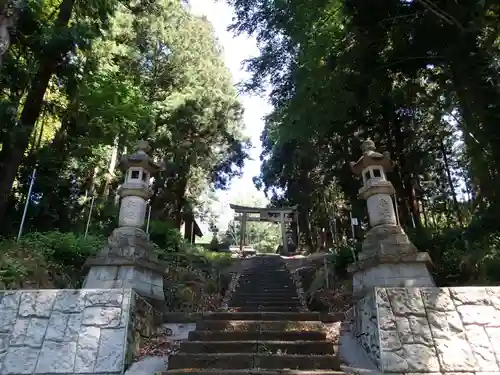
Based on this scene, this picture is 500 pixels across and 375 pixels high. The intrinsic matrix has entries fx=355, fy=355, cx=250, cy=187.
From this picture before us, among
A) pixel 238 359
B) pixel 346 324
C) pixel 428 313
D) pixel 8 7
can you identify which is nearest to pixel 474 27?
pixel 428 313

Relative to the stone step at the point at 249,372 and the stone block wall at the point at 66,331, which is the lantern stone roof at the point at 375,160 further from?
the stone block wall at the point at 66,331

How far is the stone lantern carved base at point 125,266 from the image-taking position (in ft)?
18.5

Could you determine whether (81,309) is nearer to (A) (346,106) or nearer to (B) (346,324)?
(B) (346,324)

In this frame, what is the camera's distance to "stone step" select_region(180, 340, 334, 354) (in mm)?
4305

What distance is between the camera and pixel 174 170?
1424cm

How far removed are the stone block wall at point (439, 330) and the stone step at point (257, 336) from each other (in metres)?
1.00

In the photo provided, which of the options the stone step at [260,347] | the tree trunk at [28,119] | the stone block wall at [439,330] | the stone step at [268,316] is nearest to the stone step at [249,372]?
the stone step at [260,347]

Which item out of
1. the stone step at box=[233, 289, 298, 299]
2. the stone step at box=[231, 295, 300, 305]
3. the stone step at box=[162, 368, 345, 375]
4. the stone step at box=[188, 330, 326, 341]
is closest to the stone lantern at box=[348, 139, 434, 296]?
the stone step at box=[188, 330, 326, 341]

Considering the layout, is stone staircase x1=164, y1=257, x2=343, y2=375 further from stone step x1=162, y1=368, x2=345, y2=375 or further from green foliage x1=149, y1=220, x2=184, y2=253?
green foliage x1=149, y1=220, x2=184, y2=253

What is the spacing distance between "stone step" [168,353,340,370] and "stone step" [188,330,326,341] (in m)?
0.56

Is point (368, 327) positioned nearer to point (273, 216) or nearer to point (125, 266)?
point (125, 266)

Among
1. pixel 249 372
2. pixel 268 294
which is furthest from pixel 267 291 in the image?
pixel 249 372

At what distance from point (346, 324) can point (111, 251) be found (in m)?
3.88

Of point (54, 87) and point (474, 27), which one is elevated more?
point (54, 87)
